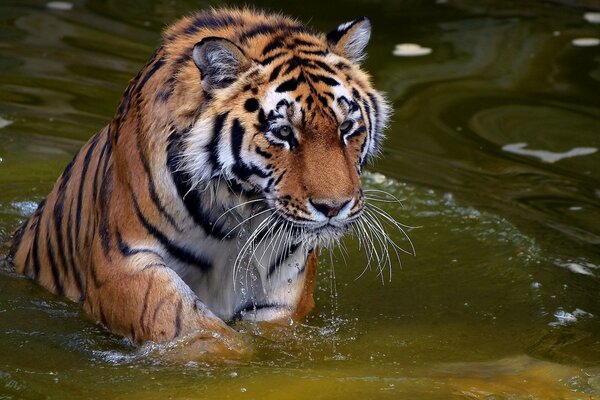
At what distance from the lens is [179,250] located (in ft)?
11.2

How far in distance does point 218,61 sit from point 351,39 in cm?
47

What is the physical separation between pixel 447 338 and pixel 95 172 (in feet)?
3.87

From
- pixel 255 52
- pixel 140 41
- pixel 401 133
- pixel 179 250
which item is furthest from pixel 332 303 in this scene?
pixel 140 41

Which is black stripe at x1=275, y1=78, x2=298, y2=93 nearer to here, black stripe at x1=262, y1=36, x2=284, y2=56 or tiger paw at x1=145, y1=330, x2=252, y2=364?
black stripe at x1=262, y1=36, x2=284, y2=56

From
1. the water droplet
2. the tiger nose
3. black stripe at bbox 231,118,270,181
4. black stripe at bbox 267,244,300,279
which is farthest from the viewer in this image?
the water droplet

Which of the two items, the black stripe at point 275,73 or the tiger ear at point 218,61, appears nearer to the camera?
the tiger ear at point 218,61

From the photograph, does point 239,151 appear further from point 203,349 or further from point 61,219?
point 61,219

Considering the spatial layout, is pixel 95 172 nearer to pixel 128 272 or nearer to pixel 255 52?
pixel 128 272

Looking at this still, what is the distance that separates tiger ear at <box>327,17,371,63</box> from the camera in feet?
11.3

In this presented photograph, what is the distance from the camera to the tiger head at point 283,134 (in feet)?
10.3

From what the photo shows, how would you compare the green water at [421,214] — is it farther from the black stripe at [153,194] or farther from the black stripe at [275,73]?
the black stripe at [275,73]

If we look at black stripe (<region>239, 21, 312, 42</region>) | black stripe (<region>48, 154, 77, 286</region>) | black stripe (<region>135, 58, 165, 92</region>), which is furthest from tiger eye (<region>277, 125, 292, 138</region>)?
black stripe (<region>48, 154, 77, 286</region>)

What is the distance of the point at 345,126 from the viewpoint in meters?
3.25

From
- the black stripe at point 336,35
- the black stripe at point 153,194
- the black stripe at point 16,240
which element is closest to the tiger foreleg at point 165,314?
the black stripe at point 153,194
